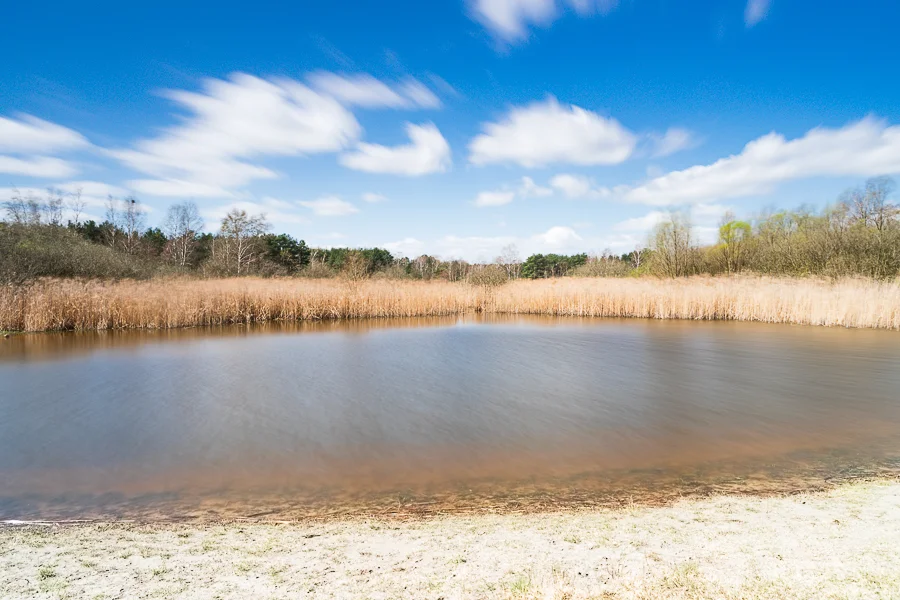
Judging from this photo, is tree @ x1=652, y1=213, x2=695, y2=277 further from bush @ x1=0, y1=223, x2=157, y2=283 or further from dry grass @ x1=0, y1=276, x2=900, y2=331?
bush @ x1=0, y1=223, x2=157, y2=283

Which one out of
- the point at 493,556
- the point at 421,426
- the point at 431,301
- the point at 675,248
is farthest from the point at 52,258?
the point at 675,248

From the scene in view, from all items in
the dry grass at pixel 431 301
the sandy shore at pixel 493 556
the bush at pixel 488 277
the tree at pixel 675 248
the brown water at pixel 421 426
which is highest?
the tree at pixel 675 248

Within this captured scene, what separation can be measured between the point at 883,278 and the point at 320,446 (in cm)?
2053

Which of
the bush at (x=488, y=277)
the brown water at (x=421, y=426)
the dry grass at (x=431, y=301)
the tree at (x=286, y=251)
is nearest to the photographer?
the brown water at (x=421, y=426)

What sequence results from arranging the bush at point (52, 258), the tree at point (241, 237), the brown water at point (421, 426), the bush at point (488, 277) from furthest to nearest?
the tree at point (241, 237)
the bush at point (488, 277)
the bush at point (52, 258)
the brown water at point (421, 426)

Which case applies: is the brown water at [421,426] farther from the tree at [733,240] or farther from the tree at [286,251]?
the tree at [286,251]

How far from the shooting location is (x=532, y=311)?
19.7 metres

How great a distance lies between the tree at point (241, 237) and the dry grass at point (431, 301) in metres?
16.9

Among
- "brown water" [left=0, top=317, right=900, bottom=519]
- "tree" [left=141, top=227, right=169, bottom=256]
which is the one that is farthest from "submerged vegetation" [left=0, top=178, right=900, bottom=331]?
"tree" [left=141, top=227, right=169, bottom=256]

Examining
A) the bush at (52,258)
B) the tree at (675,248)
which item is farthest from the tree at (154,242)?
the tree at (675,248)

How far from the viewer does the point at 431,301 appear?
1881cm

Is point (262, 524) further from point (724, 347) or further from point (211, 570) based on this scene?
point (724, 347)

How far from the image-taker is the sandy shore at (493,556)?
187 centimetres

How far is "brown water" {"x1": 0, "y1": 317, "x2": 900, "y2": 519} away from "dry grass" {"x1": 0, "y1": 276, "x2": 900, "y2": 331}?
2.71 meters
